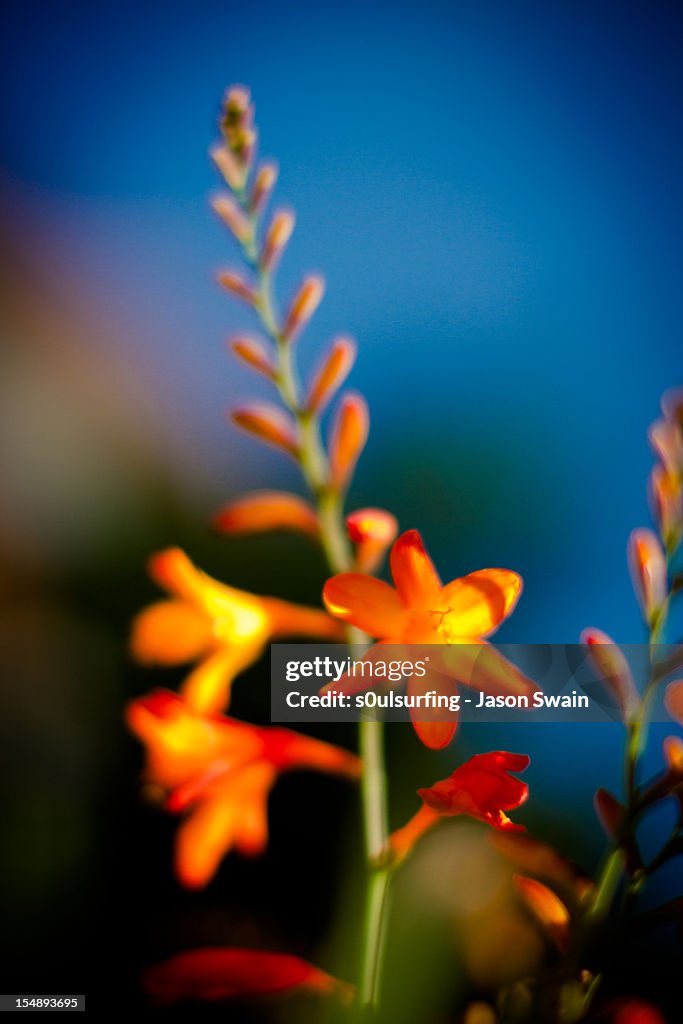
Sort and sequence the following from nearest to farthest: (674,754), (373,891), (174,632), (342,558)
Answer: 1. (674,754)
2. (373,891)
3. (342,558)
4. (174,632)

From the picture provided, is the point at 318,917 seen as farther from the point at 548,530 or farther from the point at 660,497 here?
the point at 548,530

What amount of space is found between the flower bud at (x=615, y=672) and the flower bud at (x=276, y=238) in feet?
1.70

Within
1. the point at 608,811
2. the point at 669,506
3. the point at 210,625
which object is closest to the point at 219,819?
the point at 210,625

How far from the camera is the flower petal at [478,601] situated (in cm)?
55

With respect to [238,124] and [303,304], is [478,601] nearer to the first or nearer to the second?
[303,304]

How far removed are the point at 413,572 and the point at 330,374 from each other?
29cm

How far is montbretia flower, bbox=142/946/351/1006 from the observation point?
0.64 meters

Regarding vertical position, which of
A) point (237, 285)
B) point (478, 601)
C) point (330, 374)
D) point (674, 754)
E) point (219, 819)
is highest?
point (237, 285)

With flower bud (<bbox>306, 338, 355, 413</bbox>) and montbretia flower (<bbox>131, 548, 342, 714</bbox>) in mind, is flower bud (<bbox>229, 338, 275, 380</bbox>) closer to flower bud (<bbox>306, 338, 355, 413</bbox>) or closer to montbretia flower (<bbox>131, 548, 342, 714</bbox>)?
flower bud (<bbox>306, 338, 355, 413</bbox>)

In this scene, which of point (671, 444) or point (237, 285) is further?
point (237, 285)

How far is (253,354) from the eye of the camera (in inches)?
30.5

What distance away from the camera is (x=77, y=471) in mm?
1448

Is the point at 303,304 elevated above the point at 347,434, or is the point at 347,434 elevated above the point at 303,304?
the point at 303,304

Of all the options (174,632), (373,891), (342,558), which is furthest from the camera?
(174,632)
